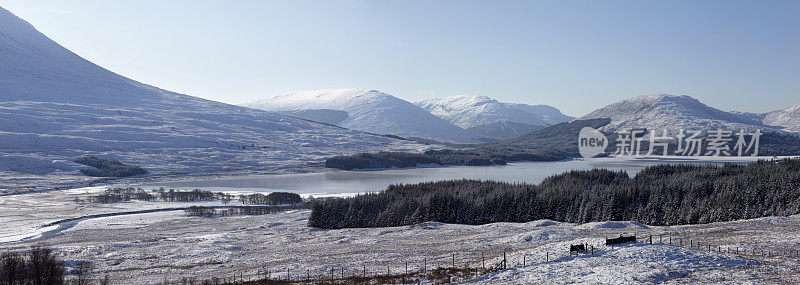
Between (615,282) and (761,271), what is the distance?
11151 mm

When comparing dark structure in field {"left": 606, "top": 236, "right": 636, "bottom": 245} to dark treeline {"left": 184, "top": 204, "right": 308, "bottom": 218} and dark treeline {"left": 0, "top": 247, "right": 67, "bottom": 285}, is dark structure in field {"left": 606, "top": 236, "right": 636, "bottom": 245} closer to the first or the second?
dark treeline {"left": 0, "top": 247, "right": 67, "bottom": 285}

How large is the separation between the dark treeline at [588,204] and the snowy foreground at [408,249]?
12844 millimetres

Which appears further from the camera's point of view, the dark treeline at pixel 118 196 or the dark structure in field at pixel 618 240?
the dark treeline at pixel 118 196

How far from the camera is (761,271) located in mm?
Answer: 38000

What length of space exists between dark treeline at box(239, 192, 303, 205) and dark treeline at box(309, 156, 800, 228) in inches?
1659

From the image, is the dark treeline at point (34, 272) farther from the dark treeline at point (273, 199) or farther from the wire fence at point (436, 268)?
the dark treeline at point (273, 199)

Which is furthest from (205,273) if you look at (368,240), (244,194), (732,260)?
(244,194)

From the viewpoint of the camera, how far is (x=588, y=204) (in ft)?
313

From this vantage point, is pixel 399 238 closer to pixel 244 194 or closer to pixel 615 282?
pixel 615 282

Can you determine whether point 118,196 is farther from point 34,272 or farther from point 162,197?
point 34,272

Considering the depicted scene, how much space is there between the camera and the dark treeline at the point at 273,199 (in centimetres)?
14588

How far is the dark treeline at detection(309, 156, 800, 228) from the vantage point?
9138 cm

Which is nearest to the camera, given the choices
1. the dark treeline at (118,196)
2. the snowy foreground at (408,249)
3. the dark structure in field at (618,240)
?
the snowy foreground at (408,249)

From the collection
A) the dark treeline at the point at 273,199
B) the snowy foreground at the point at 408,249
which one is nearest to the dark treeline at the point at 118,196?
the dark treeline at the point at 273,199
